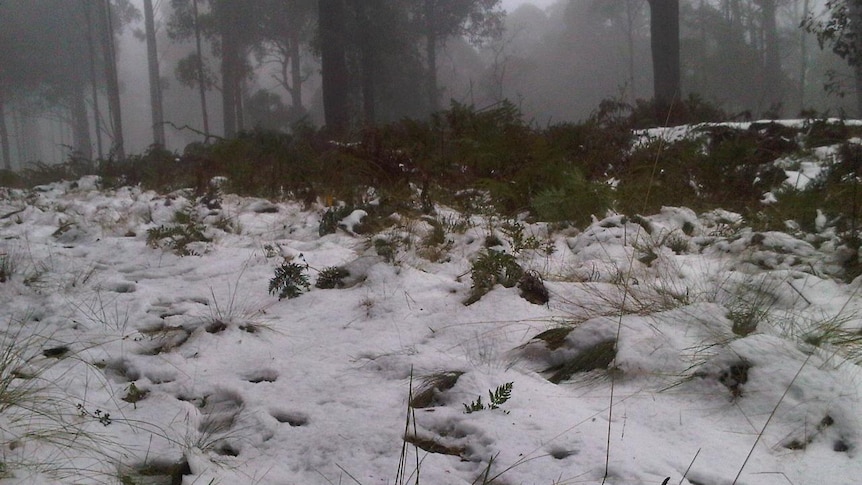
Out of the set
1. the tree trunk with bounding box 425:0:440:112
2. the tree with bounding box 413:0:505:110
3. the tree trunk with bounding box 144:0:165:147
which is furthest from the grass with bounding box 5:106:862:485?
the tree trunk with bounding box 144:0:165:147

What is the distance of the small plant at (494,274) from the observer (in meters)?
2.32

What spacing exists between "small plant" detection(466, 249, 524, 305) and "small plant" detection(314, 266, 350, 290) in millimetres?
716

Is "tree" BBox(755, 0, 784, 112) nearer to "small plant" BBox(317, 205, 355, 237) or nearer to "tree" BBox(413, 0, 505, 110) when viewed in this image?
"tree" BBox(413, 0, 505, 110)

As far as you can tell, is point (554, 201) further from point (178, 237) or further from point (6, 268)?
point (6, 268)

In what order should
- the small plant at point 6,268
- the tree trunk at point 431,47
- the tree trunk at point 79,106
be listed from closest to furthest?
the small plant at point 6,268
the tree trunk at point 431,47
the tree trunk at point 79,106

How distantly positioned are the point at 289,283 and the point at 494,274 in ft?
3.49

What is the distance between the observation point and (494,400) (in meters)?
1.45

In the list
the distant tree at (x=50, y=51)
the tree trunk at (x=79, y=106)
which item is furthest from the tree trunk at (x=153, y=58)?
the tree trunk at (x=79, y=106)

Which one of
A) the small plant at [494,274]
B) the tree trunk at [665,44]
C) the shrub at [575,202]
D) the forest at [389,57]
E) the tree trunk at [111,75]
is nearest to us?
the small plant at [494,274]

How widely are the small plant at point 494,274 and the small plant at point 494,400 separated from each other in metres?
0.82

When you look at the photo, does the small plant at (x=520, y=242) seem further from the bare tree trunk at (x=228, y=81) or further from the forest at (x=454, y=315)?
the bare tree trunk at (x=228, y=81)

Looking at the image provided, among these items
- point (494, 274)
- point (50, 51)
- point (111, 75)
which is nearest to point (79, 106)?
point (50, 51)

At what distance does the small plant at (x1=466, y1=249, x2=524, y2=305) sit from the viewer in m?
2.32

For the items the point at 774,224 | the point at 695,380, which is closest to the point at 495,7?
the point at 774,224
